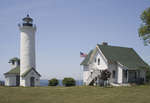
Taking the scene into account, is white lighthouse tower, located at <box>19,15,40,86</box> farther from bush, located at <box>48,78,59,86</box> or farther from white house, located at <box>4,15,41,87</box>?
bush, located at <box>48,78,59,86</box>

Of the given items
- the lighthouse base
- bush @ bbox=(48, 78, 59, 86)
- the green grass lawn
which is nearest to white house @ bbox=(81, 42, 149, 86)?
bush @ bbox=(48, 78, 59, 86)

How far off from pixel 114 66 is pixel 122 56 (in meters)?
3.38

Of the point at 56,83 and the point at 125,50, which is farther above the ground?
the point at 125,50

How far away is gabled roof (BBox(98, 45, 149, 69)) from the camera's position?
3591 cm

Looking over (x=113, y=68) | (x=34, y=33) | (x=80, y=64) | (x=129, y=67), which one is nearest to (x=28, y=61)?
(x=34, y=33)

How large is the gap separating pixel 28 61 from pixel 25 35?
4.62 meters

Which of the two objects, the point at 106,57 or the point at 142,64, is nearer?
the point at 106,57

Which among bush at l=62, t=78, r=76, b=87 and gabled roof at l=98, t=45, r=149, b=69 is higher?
gabled roof at l=98, t=45, r=149, b=69

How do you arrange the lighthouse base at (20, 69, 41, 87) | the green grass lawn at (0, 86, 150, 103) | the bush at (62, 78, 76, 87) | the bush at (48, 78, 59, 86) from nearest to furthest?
the green grass lawn at (0, 86, 150, 103)
the bush at (62, 78, 76, 87)
the lighthouse base at (20, 69, 41, 87)
the bush at (48, 78, 59, 86)

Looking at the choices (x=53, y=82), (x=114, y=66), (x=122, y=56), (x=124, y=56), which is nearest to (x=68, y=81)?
(x=53, y=82)

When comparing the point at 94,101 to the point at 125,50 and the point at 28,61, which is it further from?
the point at 125,50

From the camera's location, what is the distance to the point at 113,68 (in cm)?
3566

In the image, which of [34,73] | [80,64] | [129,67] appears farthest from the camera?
[80,64]

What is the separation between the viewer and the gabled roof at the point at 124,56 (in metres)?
35.9
